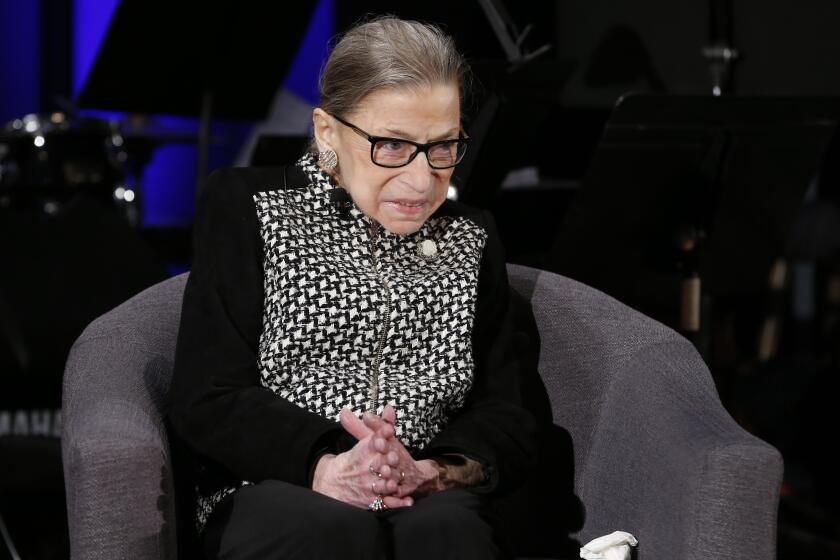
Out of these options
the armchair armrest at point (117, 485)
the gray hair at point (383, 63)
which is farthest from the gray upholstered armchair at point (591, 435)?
the gray hair at point (383, 63)

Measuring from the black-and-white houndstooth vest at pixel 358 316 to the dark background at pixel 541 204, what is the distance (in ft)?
2.06

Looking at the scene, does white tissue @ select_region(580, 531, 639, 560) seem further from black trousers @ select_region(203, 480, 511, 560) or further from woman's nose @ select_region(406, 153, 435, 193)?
woman's nose @ select_region(406, 153, 435, 193)

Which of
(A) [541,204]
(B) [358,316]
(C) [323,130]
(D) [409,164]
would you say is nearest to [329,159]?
(C) [323,130]

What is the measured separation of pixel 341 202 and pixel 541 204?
5.11 ft

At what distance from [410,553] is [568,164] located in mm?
3081

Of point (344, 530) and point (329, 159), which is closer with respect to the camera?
point (344, 530)

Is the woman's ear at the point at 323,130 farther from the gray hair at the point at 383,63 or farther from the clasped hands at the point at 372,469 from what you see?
the clasped hands at the point at 372,469

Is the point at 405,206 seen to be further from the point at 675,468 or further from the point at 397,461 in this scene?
the point at 675,468

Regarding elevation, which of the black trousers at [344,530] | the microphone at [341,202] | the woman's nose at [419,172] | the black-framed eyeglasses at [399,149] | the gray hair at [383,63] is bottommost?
the black trousers at [344,530]

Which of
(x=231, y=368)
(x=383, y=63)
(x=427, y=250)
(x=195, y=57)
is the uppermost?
(x=383, y=63)

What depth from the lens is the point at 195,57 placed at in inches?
138

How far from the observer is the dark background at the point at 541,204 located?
2531 millimetres

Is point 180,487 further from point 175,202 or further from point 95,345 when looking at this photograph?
point 175,202

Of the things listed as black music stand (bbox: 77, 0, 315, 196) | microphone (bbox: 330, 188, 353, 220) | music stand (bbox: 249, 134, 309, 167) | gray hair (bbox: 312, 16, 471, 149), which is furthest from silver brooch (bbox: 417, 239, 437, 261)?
black music stand (bbox: 77, 0, 315, 196)
